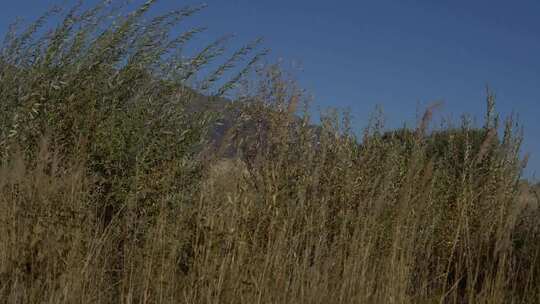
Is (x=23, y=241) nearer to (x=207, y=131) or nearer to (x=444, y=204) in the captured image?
(x=207, y=131)

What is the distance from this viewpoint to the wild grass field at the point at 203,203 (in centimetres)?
439

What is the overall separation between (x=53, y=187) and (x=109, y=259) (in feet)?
4.36

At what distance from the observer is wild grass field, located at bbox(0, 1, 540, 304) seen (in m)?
4.39

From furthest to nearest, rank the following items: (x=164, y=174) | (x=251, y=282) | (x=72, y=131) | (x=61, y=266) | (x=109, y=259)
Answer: (x=72, y=131), (x=164, y=174), (x=109, y=259), (x=61, y=266), (x=251, y=282)

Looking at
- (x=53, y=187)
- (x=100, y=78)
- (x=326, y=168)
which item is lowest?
(x=326, y=168)

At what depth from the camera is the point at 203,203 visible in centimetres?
486

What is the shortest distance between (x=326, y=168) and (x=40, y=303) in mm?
3979

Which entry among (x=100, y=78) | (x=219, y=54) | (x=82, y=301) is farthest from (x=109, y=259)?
(x=219, y=54)

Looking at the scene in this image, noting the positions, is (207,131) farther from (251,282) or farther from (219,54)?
(251,282)

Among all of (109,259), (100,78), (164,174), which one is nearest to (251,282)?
(109,259)

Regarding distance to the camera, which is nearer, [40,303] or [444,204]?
[40,303]

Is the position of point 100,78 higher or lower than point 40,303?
higher

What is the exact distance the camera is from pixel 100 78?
7.32 metres

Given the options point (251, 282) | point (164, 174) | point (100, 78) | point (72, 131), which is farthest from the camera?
point (100, 78)
